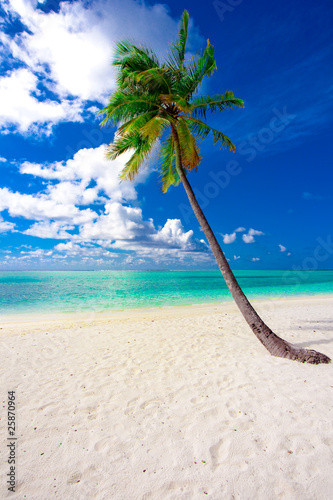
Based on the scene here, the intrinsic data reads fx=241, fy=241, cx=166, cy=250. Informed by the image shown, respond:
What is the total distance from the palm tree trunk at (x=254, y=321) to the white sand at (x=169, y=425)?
38cm

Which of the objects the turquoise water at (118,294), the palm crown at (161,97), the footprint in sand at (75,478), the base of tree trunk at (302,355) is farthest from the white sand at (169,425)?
the turquoise water at (118,294)

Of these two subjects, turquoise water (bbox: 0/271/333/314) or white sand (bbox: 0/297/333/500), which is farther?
turquoise water (bbox: 0/271/333/314)

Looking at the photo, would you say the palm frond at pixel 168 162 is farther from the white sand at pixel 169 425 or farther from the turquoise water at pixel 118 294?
the turquoise water at pixel 118 294

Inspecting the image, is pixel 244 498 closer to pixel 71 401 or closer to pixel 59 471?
pixel 59 471

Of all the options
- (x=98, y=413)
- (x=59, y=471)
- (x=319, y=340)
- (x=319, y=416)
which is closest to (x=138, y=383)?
(x=98, y=413)

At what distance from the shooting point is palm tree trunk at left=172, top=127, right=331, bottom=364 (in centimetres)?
565

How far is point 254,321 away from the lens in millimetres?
6223

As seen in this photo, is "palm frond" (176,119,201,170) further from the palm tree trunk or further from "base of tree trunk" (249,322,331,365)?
"base of tree trunk" (249,322,331,365)

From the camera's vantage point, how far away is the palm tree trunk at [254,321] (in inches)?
223

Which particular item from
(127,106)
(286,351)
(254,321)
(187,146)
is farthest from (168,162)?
(286,351)

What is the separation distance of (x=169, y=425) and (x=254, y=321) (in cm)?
358

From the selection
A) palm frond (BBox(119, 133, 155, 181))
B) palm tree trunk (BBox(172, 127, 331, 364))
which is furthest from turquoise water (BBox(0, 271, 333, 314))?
palm tree trunk (BBox(172, 127, 331, 364))

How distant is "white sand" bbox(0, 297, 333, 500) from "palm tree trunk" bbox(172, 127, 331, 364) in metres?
0.38

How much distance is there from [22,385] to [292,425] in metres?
4.84
